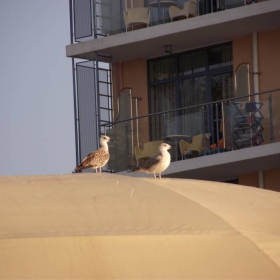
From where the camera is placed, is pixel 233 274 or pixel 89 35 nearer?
pixel 233 274

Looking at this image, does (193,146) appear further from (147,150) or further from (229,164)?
(147,150)

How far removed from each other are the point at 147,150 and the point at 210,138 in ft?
4.75

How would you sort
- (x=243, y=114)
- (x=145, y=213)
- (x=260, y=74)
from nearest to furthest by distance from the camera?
(x=145, y=213)
(x=243, y=114)
(x=260, y=74)

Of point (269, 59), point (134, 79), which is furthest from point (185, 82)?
point (269, 59)

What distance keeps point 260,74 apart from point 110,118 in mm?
4628

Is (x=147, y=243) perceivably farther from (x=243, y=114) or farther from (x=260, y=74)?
(x=260, y=74)

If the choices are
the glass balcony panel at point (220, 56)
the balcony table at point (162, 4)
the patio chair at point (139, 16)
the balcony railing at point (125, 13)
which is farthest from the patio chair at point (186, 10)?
the glass balcony panel at point (220, 56)

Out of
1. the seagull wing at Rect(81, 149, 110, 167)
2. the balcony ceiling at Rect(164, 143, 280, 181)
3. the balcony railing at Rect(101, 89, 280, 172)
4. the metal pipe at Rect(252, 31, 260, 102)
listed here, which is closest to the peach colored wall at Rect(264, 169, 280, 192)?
the balcony ceiling at Rect(164, 143, 280, 181)

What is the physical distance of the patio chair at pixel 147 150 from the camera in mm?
28703

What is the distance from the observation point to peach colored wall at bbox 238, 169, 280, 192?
30016 millimetres

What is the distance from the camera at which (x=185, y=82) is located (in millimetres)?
32375

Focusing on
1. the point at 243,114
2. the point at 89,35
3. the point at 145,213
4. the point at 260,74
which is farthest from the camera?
the point at 89,35

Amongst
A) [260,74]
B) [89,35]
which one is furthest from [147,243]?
[89,35]

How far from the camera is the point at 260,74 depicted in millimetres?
30453
